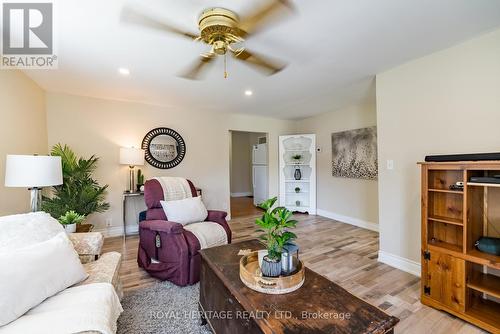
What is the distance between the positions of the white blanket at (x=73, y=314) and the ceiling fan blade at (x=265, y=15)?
193cm

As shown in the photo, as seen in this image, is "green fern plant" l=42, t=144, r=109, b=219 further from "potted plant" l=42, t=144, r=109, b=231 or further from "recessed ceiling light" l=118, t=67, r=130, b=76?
"recessed ceiling light" l=118, t=67, r=130, b=76

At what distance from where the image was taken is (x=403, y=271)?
249cm

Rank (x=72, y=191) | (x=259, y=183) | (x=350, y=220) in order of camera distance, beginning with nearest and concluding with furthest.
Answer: (x=72, y=191)
(x=350, y=220)
(x=259, y=183)

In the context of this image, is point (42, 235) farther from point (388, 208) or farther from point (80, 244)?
point (388, 208)

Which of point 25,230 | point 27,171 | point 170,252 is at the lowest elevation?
point 170,252

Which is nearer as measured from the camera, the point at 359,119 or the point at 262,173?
the point at 359,119

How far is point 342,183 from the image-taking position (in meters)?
4.57

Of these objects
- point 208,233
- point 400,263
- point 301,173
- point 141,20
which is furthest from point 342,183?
point 141,20

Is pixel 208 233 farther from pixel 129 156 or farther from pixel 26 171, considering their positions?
pixel 129 156

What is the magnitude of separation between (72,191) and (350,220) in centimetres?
459

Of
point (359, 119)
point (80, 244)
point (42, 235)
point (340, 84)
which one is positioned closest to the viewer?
point (42, 235)

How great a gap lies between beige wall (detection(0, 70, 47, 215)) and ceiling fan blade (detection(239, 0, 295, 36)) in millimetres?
2449

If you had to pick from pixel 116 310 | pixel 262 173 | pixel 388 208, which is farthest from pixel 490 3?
pixel 262 173

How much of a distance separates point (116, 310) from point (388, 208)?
2803 mm
